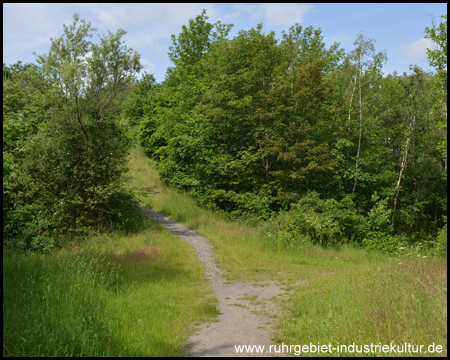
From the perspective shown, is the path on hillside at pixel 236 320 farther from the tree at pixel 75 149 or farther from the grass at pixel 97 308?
the tree at pixel 75 149

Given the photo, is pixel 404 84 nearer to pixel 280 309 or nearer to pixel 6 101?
pixel 280 309

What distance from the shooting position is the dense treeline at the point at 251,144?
12.7 meters

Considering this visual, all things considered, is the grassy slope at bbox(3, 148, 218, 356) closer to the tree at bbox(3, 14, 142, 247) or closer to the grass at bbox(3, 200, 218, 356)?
the grass at bbox(3, 200, 218, 356)

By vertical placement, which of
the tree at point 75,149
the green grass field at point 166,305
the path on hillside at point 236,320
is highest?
the tree at point 75,149

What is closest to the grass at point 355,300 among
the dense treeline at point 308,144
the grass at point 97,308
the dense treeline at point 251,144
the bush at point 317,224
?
the grass at point 97,308

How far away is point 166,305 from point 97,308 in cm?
169

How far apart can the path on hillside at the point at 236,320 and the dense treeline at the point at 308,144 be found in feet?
25.0

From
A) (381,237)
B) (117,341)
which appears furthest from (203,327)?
(381,237)

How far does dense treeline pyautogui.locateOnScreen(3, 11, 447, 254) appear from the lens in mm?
12703

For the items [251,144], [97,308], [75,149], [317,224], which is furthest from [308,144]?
[97,308]

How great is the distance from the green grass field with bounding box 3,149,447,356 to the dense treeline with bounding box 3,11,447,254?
12.3 feet

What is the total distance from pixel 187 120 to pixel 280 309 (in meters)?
16.9

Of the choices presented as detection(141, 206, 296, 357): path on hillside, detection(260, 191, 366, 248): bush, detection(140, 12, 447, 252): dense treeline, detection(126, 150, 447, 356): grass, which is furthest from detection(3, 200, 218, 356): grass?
detection(140, 12, 447, 252): dense treeline

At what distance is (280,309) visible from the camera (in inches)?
284
